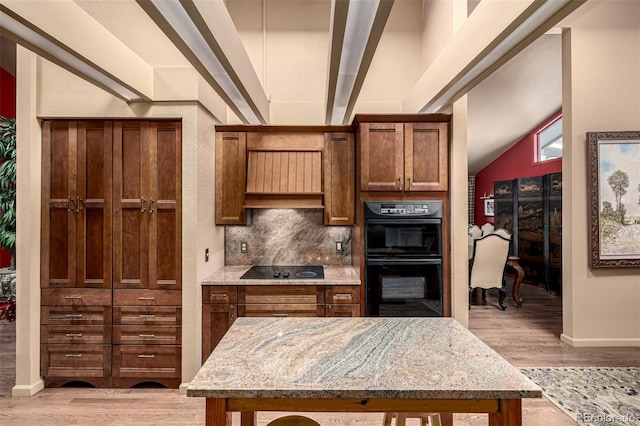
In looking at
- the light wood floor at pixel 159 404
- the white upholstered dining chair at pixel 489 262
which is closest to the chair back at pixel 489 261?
the white upholstered dining chair at pixel 489 262

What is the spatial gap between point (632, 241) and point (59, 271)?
5.80 m

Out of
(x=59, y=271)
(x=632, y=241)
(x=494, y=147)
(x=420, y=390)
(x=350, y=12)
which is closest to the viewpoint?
(x=420, y=390)

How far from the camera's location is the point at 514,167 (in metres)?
7.95

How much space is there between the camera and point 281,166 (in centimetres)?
339

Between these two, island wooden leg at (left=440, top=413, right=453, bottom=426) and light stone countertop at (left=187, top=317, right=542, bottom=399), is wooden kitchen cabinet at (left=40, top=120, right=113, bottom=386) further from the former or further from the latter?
island wooden leg at (left=440, top=413, right=453, bottom=426)

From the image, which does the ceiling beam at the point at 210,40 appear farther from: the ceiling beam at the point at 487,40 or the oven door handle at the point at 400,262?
the oven door handle at the point at 400,262

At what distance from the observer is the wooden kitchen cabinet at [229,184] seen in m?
3.28

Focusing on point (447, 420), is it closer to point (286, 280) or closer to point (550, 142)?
point (286, 280)

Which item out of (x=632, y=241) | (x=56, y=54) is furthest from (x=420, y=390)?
(x=632, y=241)

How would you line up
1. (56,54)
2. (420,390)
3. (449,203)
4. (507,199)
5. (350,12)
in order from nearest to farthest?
1. (420,390)
2. (350,12)
3. (56,54)
4. (449,203)
5. (507,199)

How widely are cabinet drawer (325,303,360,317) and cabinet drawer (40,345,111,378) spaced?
6.30 ft

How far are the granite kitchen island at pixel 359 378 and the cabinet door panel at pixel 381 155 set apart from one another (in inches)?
66.2

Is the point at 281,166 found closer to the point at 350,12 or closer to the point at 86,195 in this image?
the point at 86,195

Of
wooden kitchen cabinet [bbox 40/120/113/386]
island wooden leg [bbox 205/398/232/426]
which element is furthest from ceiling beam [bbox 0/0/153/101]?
island wooden leg [bbox 205/398/232/426]
